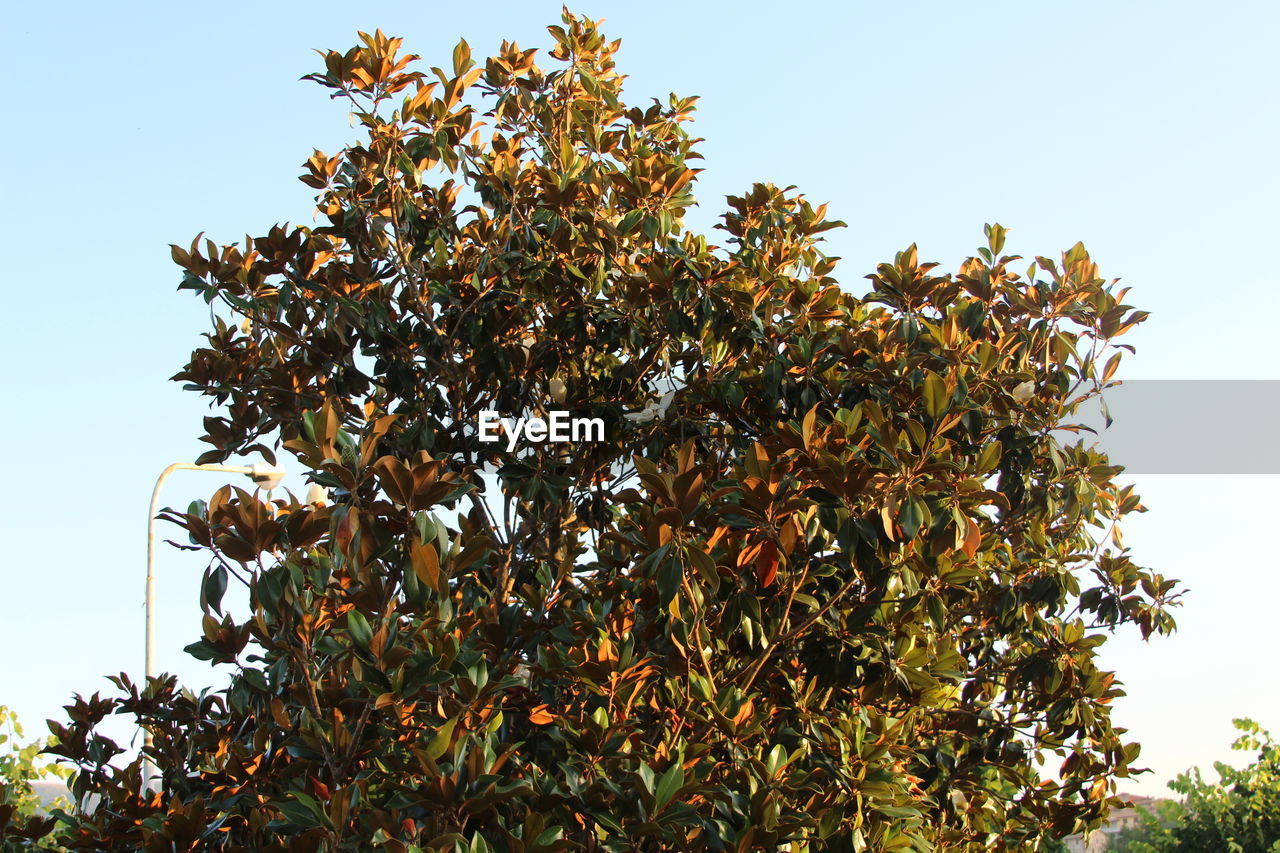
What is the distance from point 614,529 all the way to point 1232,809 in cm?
818

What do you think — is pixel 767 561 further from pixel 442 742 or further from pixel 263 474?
pixel 263 474

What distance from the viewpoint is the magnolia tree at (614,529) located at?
4031 mm

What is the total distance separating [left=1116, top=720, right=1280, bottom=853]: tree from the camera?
34.4 ft

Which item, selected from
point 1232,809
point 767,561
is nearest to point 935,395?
point 767,561

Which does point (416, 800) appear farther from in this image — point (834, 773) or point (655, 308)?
point (655, 308)

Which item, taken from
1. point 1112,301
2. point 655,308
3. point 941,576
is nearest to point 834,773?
point 941,576

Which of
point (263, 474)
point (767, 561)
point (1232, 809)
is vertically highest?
point (263, 474)

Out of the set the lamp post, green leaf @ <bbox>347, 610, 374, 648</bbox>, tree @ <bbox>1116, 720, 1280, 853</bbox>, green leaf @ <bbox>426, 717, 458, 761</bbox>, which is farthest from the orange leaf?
tree @ <bbox>1116, 720, 1280, 853</bbox>

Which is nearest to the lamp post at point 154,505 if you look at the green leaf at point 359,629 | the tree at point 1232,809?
the green leaf at point 359,629

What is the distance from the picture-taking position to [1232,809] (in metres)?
10.7

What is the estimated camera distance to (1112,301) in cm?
590

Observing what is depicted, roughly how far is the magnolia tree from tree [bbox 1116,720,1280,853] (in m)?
5.42

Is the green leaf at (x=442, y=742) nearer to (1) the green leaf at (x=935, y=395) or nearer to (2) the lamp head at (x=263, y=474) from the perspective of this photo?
(1) the green leaf at (x=935, y=395)

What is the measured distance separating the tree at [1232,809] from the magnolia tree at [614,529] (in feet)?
17.8
